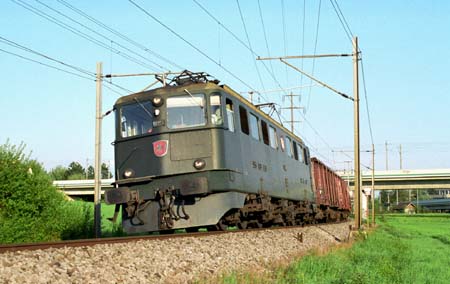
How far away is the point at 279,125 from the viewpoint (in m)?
19.0

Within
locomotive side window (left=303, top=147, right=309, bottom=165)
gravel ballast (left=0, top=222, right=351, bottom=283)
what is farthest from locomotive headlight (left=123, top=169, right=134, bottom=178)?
locomotive side window (left=303, top=147, right=309, bottom=165)

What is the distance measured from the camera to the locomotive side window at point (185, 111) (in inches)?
528

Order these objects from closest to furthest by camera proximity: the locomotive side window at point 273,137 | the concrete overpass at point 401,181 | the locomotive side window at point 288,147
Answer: the locomotive side window at point 273,137 → the locomotive side window at point 288,147 → the concrete overpass at point 401,181

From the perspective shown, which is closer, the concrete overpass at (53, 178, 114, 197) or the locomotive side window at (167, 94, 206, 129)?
the locomotive side window at (167, 94, 206, 129)

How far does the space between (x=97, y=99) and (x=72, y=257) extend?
1350cm

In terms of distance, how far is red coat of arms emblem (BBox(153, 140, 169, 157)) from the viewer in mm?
13219

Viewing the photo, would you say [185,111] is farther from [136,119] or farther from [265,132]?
[265,132]

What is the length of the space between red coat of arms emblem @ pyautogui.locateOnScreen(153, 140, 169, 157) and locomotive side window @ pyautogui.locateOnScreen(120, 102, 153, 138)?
1.41ft

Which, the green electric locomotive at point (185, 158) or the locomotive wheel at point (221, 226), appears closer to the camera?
the green electric locomotive at point (185, 158)

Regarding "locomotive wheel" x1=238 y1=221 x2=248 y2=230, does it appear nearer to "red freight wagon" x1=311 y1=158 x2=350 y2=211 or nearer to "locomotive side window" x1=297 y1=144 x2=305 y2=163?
"locomotive side window" x1=297 y1=144 x2=305 y2=163

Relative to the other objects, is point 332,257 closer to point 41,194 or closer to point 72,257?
point 72,257

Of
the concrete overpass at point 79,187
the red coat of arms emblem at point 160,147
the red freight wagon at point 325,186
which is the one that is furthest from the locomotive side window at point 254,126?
the concrete overpass at point 79,187

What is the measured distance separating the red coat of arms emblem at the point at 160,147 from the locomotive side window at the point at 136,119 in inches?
16.9

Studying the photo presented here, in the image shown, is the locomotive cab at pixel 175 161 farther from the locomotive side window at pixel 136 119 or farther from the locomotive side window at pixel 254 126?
the locomotive side window at pixel 254 126
